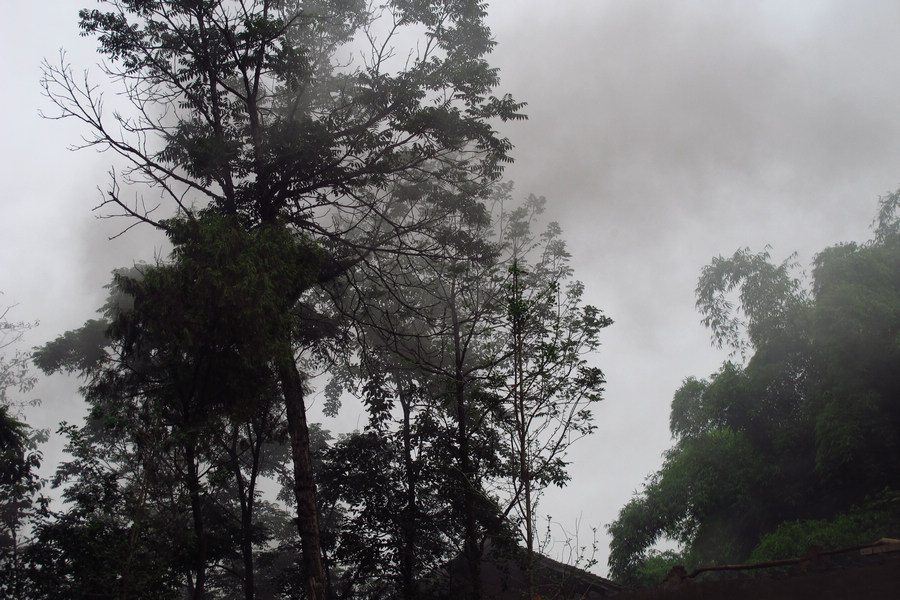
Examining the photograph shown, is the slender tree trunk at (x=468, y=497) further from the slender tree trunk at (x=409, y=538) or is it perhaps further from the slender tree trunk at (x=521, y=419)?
the slender tree trunk at (x=521, y=419)

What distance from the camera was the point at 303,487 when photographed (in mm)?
10969

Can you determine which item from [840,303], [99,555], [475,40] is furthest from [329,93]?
[840,303]

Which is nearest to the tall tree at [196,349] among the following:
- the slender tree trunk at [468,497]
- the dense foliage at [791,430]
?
the slender tree trunk at [468,497]

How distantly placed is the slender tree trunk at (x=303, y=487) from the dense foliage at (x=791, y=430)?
49.2 feet

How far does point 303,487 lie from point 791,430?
1796cm

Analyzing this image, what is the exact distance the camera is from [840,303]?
2119cm

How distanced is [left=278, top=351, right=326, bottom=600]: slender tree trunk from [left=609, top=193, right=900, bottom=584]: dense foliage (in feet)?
49.2

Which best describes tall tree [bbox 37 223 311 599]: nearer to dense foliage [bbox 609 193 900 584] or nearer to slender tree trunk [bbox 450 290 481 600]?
slender tree trunk [bbox 450 290 481 600]

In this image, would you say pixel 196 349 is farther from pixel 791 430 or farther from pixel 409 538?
pixel 791 430

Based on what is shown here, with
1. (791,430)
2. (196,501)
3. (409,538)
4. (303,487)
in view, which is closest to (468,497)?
(409,538)

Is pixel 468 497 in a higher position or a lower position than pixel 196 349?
lower

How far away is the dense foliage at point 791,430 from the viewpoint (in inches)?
778

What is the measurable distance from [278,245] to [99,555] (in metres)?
5.12

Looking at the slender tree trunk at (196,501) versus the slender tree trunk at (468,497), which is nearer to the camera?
the slender tree trunk at (196,501)
